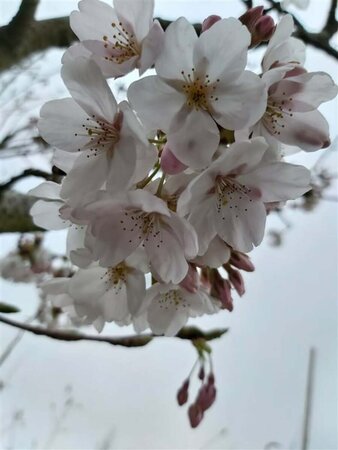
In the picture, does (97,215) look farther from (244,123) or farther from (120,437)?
(120,437)

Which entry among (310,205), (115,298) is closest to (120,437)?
(310,205)

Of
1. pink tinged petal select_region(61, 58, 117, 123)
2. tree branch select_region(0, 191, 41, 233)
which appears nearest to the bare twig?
tree branch select_region(0, 191, 41, 233)

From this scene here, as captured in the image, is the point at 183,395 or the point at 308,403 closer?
the point at 183,395

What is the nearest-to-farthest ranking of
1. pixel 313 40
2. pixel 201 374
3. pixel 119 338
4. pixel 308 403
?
pixel 119 338 → pixel 201 374 → pixel 313 40 → pixel 308 403

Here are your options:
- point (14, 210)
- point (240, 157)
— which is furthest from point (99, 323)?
point (14, 210)

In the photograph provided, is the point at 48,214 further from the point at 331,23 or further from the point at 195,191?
the point at 331,23

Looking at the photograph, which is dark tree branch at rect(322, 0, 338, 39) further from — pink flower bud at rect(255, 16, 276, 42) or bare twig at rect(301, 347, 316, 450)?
bare twig at rect(301, 347, 316, 450)
